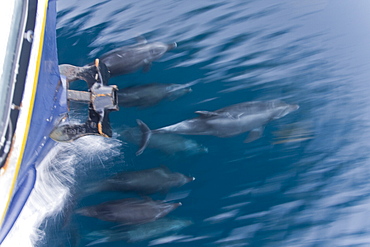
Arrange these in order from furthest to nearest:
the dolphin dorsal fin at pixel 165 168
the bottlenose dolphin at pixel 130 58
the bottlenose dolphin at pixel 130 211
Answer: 1. the bottlenose dolphin at pixel 130 58
2. the dolphin dorsal fin at pixel 165 168
3. the bottlenose dolphin at pixel 130 211

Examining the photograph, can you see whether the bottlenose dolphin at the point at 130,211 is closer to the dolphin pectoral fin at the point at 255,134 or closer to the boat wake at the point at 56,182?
the boat wake at the point at 56,182

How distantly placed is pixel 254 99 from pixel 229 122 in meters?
0.63

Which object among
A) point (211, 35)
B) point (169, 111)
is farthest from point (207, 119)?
point (211, 35)

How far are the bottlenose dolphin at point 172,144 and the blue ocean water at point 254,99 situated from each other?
63 millimetres

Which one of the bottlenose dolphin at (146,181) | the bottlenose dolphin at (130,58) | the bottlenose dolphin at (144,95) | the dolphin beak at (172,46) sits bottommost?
the bottlenose dolphin at (146,181)

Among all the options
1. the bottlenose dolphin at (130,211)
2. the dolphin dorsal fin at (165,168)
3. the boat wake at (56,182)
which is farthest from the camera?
A: the dolphin dorsal fin at (165,168)

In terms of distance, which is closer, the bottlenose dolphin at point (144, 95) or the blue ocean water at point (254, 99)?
the blue ocean water at point (254, 99)

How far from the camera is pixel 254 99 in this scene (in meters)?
4.03

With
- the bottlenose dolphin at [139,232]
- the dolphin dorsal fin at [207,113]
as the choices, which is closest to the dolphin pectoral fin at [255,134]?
the dolphin dorsal fin at [207,113]

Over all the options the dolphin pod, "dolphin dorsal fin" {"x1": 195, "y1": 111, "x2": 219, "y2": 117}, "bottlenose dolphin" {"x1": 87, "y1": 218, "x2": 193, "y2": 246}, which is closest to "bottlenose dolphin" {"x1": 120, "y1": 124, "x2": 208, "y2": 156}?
the dolphin pod

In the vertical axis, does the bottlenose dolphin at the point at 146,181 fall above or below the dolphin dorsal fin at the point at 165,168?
below

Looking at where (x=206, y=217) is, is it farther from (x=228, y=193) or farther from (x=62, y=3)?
(x=62, y=3)

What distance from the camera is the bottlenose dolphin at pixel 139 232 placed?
11.0 ft

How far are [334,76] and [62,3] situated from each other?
12.9 ft
